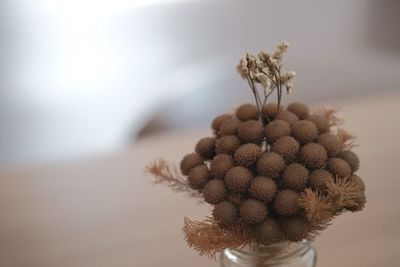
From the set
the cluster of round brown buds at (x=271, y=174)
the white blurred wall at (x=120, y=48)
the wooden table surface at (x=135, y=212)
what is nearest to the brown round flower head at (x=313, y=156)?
the cluster of round brown buds at (x=271, y=174)

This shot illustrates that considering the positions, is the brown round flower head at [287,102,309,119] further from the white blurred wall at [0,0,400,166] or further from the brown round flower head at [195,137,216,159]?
the white blurred wall at [0,0,400,166]

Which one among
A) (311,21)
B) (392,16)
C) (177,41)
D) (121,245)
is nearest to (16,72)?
(177,41)

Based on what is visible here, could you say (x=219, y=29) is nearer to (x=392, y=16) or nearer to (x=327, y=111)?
(x=392, y=16)

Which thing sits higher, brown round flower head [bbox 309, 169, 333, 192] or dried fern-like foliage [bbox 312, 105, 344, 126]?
dried fern-like foliage [bbox 312, 105, 344, 126]

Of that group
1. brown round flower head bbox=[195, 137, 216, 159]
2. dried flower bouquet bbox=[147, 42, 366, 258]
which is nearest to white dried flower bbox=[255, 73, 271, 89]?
dried flower bouquet bbox=[147, 42, 366, 258]

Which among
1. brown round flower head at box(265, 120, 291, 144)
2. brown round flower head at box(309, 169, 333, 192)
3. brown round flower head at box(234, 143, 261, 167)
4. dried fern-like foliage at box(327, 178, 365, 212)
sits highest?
brown round flower head at box(265, 120, 291, 144)

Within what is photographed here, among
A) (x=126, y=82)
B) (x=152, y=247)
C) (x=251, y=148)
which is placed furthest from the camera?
(x=126, y=82)

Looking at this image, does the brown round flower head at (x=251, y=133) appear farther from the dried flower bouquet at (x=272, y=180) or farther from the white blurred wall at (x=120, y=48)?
the white blurred wall at (x=120, y=48)
